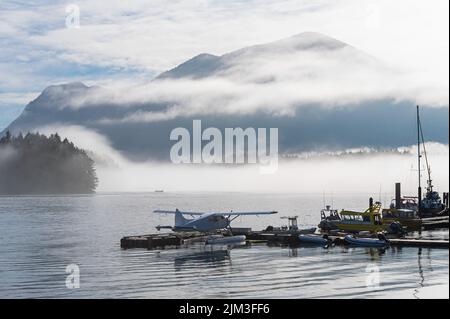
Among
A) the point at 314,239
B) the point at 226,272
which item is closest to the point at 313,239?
the point at 314,239

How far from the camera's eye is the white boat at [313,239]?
75.9m

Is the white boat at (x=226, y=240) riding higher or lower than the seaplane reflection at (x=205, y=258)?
higher

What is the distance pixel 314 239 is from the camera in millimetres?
76688

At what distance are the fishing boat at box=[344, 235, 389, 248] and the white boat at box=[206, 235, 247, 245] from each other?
495 inches

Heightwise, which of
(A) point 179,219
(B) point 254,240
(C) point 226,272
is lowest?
(C) point 226,272

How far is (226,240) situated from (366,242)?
53.4 feet

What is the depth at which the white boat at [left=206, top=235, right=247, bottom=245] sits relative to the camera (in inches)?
2968

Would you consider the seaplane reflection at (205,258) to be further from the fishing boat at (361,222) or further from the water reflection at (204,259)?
the fishing boat at (361,222)

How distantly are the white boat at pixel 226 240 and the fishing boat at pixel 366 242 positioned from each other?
495 inches

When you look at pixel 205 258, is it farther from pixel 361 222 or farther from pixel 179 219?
pixel 361 222

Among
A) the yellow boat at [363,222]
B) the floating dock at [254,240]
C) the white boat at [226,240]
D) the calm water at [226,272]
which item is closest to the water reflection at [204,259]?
the calm water at [226,272]
